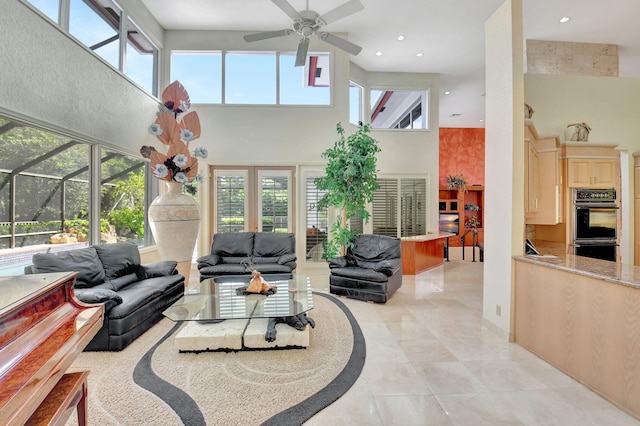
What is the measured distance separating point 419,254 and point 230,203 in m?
4.09

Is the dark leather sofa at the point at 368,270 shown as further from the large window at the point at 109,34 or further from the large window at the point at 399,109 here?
the large window at the point at 109,34

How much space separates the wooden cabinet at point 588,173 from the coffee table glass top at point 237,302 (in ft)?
13.4

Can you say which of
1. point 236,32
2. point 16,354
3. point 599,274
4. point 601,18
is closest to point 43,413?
point 16,354

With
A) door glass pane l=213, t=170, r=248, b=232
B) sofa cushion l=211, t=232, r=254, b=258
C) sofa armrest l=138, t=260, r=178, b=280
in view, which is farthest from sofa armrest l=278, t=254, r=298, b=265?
door glass pane l=213, t=170, r=248, b=232

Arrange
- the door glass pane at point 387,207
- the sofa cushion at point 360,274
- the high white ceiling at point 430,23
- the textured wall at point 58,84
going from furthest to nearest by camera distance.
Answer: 1. the door glass pane at point 387,207
2. the high white ceiling at point 430,23
3. the sofa cushion at point 360,274
4. the textured wall at point 58,84

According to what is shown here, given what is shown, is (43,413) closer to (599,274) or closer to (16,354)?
(16,354)

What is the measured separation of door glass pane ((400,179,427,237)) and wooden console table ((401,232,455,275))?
538 mm

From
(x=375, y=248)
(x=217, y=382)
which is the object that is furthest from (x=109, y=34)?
(x=375, y=248)

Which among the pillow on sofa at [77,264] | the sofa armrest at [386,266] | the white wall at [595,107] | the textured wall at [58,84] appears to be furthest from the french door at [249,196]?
the white wall at [595,107]

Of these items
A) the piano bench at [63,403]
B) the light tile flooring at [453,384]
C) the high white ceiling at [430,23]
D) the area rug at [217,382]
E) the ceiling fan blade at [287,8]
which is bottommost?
the light tile flooring at [453,384]

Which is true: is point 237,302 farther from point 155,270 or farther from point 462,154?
point 462,154

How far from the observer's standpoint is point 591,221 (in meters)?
4.18

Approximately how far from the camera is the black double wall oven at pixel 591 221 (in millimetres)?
4176

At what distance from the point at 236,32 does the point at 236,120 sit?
5.67 ft
